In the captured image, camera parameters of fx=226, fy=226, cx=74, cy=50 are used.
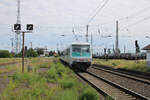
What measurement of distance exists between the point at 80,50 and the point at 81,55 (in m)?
0.61

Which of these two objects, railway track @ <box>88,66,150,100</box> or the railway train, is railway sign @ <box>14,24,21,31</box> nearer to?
railway track @ <box>88,66,150,100</box>

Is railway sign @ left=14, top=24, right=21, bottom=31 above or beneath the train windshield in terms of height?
above

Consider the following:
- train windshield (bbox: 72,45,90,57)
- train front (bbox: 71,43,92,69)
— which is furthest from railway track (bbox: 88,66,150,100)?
train windshield (bbox: 72,45,90,57)

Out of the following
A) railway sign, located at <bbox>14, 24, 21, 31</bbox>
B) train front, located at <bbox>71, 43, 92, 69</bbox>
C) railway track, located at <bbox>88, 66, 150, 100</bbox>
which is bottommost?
railway track, located at <bbox>88, 66, 150, 100</bbox>

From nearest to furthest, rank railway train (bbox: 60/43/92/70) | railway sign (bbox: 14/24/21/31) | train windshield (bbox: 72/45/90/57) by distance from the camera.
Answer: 1. railway sign (bbox: 14/24/21/31)
2. railway train (bbox: 60/43/92/70)
3. train windshield (bbox: 72/45/90/57)

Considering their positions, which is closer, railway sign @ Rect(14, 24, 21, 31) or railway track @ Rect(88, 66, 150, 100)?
railway track @ Rect(88, 66, 150, 100)

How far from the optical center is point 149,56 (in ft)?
78.4

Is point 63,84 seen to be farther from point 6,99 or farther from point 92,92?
point 6,99

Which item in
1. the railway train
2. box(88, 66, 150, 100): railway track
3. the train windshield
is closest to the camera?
box(88, 66, 150, 100): railway track

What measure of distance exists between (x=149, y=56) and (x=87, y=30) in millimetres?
22173

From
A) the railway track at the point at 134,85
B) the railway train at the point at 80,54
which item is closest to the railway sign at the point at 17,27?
the railway track at the point at 134,85

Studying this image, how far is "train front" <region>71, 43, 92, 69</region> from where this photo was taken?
2286 cm

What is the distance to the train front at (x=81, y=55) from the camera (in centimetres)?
2286

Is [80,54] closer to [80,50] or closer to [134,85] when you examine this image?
[80,50]
